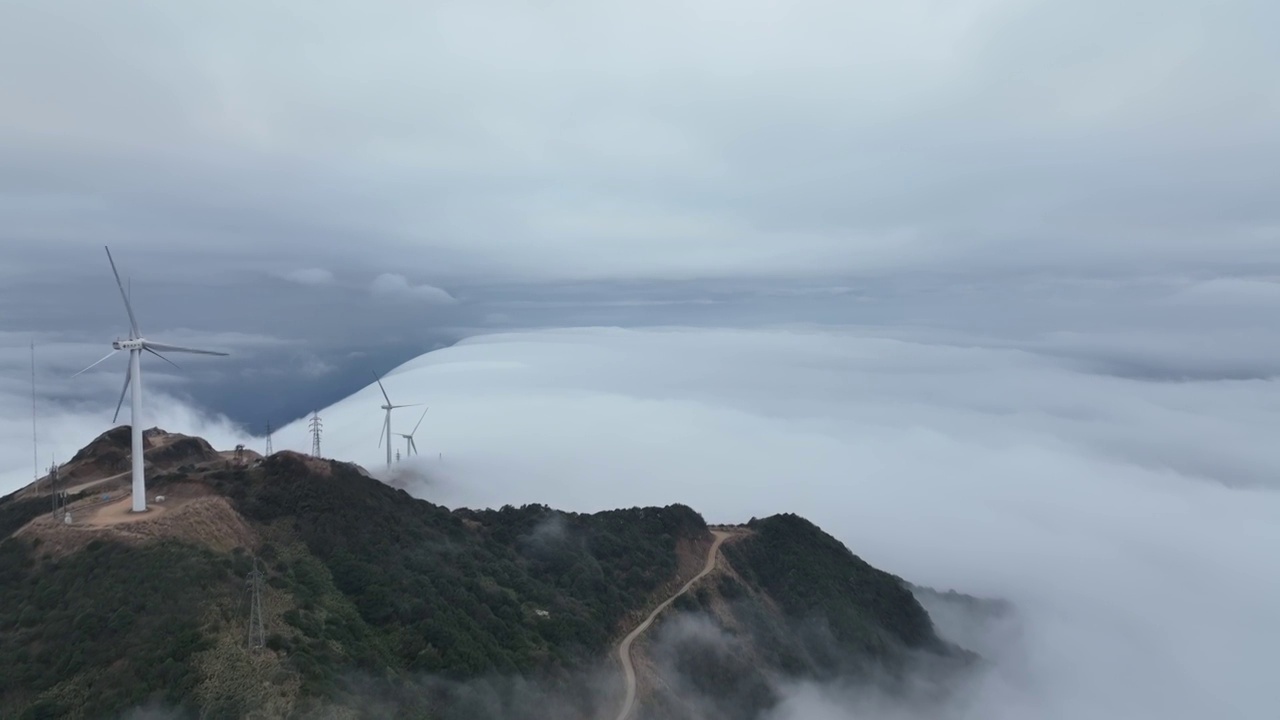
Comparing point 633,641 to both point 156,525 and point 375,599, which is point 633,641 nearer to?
point 375,599

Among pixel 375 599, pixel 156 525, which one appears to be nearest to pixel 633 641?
pixel 375 599

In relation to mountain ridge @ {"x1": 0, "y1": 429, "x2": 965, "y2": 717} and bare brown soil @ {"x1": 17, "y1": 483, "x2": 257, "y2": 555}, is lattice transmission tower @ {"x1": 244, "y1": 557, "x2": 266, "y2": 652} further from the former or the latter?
bare brown soil @ {"x1": 17, "y1": 483, "x2": 257, "y2": 555}

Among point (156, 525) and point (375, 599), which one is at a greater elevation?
point (156, 525)

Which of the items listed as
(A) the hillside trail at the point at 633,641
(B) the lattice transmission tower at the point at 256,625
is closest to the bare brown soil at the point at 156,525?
(B) the lattice transmission tower at the point at 256,625

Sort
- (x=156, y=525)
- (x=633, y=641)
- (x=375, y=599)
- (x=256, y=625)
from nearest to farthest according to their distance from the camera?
(x=256, y=625)
(x=156, y=525)
(x=375, y=599)
(x=633, y=641)

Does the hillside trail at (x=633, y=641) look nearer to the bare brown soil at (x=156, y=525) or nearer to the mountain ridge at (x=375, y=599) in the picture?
the mountain ridge at (x=375, y=599)

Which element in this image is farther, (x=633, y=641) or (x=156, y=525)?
(x=633, y=641)

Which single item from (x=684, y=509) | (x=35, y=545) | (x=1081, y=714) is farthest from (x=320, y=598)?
(x=1081, y=714)

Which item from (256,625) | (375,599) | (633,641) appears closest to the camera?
(256,625)

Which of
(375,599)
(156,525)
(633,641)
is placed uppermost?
(156,525)

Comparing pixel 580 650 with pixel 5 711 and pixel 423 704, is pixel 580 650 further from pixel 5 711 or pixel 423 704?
pixel 5 711
